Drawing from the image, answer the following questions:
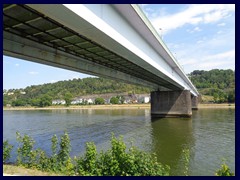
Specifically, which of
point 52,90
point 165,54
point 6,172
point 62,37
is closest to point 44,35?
point 62,37

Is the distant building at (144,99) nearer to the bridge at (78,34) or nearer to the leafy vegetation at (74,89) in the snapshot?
the leafy vegetation at (74,89)

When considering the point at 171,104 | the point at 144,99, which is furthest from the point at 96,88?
the point at 171,104

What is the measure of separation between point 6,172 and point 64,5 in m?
6.01

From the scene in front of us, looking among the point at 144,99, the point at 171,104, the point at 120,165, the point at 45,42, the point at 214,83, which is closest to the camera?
the point at 120,165

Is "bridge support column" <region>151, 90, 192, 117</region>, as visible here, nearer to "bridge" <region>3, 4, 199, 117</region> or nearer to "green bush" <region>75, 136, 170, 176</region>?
"bridge" <region>3, 4, 199, 117</region>

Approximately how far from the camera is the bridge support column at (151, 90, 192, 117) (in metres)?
44.5

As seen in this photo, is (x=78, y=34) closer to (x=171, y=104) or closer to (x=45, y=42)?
(x=45, y=42)

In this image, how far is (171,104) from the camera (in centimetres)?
4559

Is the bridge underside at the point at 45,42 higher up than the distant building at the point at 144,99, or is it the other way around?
the bridge underside at the point at 45,42

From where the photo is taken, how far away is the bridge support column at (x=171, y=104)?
44.5 meters

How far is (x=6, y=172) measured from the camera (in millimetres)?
8195

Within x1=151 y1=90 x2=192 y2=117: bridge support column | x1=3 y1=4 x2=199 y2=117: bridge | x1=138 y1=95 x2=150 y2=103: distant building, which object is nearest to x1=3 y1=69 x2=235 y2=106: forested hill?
x1=138 y1=95 x2=150 y2=103: distant building

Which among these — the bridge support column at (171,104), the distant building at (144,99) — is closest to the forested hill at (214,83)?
the distant building at (144,99)

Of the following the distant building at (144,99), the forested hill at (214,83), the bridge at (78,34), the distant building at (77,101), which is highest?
the forested hill at (214,83)
